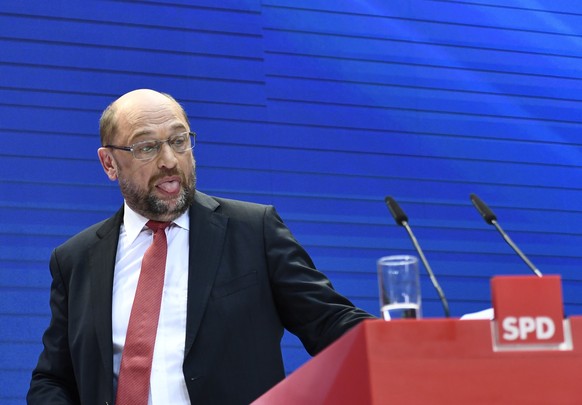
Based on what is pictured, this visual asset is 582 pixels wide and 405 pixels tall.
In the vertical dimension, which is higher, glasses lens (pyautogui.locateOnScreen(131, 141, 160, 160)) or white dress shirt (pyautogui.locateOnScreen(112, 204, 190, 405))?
glasses lens (pyautogui.locateOnScreen(131, 141, 160, 160))

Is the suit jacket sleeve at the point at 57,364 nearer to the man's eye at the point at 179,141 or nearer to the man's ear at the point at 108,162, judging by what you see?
the man's ear at the point at 108,162

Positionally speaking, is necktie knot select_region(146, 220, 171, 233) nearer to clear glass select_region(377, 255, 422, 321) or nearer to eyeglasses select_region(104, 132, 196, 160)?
eyeglasses select_region(104, 132, 196, 160)

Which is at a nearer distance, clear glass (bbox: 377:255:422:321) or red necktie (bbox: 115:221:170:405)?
clear glass (bbox: 377:255:422:321)

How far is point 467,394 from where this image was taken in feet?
4.48

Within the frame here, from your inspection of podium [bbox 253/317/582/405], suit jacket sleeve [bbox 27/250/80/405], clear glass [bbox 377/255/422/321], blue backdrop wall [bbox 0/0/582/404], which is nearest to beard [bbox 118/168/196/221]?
suit jacket sleeve [bbox 27/250/80/405]

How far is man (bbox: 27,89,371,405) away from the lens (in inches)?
99.3

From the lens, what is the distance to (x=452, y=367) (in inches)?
54.0

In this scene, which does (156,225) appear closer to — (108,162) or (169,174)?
(169,174)

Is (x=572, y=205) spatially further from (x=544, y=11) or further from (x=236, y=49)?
(x=236, y=49)

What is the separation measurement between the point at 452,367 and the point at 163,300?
1.36m

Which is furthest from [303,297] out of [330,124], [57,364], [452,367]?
[330,124]

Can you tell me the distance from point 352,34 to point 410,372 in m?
2.87

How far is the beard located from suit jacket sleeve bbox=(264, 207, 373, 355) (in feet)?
0.75

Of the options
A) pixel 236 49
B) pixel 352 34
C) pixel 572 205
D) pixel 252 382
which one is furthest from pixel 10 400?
pixel 572 205
